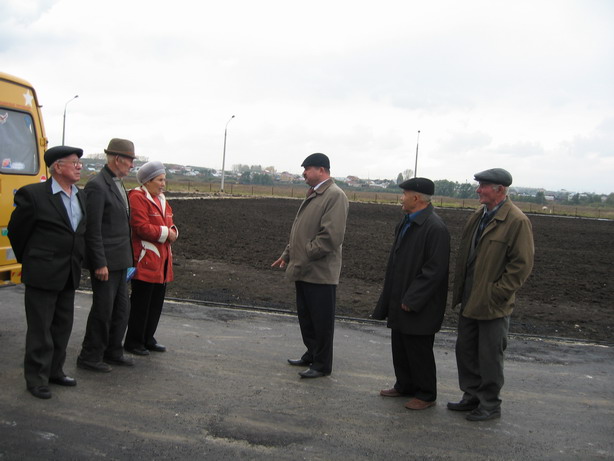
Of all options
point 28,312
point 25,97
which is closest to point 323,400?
point 28,312

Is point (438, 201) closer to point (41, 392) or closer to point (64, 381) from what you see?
point (64, 381)

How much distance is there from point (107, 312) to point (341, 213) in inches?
88.5

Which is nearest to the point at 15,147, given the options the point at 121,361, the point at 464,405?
the point at 121,361

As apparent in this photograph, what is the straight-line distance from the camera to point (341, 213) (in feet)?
19.2

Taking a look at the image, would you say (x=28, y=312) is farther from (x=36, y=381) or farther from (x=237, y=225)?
(x=237, y=225)

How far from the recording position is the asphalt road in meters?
4.21

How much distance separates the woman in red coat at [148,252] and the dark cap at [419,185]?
225 cm

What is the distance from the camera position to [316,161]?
594 centimetres

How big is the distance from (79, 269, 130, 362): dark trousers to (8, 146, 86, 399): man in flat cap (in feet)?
1.42

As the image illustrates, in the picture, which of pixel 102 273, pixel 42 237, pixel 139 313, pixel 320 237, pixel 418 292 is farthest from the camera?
pixel 139 313

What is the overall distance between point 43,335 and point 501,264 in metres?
3.61

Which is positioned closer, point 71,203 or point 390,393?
point 71,203

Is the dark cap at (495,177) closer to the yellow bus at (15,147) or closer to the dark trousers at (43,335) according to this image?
the dark trousers at (43,335)

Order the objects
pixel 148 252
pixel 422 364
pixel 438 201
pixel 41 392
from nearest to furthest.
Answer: pixel 41 392, pixel 422 364, pixel 148 252, pixel 438 201
